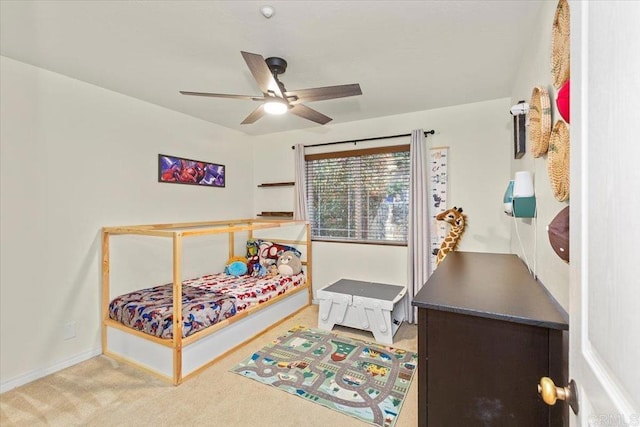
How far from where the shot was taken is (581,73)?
639 mm

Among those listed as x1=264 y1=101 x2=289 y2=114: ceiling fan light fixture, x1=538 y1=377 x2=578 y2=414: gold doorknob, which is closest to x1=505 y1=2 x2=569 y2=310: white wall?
x1=538 y1=377 x2=578 y2=414: gold doorknob

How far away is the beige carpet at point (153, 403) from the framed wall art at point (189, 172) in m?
1.85

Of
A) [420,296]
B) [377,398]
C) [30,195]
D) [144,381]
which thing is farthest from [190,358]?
[420,296]

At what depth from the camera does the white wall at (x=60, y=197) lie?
2123 mm

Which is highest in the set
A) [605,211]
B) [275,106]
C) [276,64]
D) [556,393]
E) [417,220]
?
[276,64]

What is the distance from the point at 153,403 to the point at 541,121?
2.77 metres

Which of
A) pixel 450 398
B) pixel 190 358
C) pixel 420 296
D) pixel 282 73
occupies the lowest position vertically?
pixel 190 358

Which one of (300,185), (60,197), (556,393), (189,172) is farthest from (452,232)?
(60,197)

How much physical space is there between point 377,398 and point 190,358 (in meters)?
1.41

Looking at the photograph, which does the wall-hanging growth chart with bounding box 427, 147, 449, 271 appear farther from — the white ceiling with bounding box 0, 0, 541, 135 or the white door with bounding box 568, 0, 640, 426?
the white door with bounding box 568, 0, 640, 426

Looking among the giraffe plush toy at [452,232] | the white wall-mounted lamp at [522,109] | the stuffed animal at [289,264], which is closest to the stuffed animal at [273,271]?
the stuffed animal at [289,264]

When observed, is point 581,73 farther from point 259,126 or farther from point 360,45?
point 259,126

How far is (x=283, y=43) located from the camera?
6.28ft

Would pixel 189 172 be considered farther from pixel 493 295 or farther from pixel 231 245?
pixel 493 295
